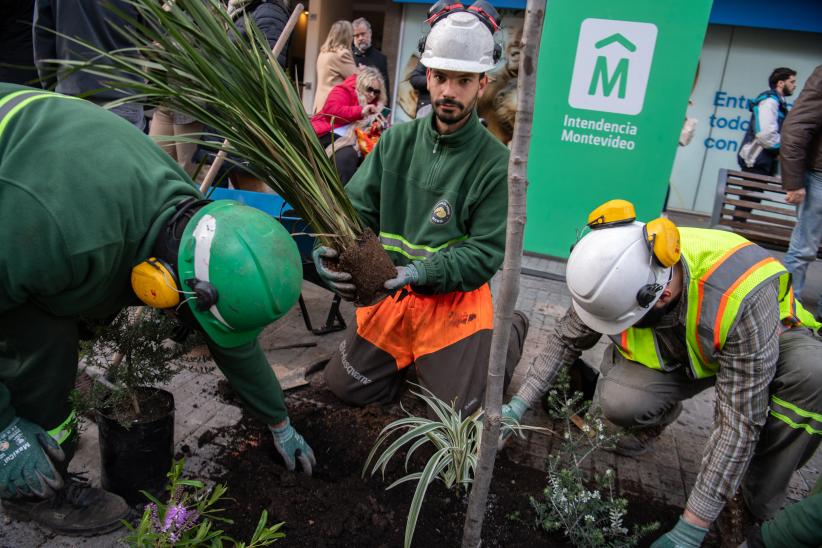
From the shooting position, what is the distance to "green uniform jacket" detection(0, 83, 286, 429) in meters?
1.49

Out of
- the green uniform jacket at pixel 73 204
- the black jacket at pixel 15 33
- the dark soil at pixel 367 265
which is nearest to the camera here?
the green uniform jacket at pixel 73 204

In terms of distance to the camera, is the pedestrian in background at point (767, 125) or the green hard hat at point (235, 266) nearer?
the green hard hat at point (235, 266)

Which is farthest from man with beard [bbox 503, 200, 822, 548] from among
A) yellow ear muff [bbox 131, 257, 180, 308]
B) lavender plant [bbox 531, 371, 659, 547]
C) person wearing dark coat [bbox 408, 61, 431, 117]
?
person wearing dark coat [bbox 408, 61, 431, 117]

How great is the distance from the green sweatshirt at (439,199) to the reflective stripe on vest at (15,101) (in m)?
1.38

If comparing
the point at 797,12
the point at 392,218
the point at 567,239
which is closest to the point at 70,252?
the point at 392,218

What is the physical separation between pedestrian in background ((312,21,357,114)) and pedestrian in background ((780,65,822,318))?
3422 millimetres

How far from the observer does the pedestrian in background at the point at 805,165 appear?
3975 millimetres

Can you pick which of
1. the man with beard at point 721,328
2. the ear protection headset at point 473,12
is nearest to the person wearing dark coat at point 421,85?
the ear protection headset at point 473,12

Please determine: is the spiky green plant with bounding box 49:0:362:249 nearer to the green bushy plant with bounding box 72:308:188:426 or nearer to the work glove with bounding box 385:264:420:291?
the work glove with bounding box 385:264:420:291

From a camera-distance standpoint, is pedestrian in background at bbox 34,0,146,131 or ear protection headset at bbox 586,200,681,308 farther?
pedestrian in background at bbox 34,0,146,131

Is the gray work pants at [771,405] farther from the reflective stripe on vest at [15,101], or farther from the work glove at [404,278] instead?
the reflective stripe on vest at [15,101]

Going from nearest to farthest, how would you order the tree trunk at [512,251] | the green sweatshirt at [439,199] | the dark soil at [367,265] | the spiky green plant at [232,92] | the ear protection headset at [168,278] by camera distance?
1. the tree trunk at [512,251]
2. the ear protection headset at [168,278]
3. the spiky green plant at [232,92]
4. the dark soil at [367,265]
5. the green sweatshirt at [439,199]

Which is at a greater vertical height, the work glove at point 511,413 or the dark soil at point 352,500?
the work glove at point 511,413

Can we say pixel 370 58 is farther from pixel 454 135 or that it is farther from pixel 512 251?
pixel 512 251
